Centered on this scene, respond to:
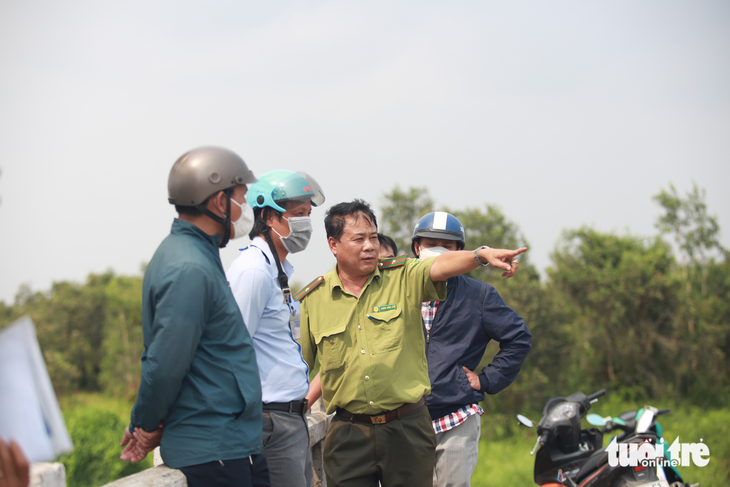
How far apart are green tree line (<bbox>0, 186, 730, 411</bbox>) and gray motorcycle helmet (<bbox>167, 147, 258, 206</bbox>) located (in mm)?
19437

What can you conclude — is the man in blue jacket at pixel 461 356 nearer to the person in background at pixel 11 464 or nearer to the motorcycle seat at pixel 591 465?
the motorcycle seat at pixel 591 465

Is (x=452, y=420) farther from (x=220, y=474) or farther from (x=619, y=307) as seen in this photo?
(x=619, y=307)

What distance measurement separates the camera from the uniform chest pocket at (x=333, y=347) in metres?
3.41

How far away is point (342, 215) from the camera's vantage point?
3.60 meters

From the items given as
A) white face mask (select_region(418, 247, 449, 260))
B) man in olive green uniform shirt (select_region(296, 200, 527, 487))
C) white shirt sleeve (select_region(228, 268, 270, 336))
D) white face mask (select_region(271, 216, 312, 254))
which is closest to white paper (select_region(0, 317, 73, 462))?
white shirt sleeve (select_region(228, 268, 270, 336))

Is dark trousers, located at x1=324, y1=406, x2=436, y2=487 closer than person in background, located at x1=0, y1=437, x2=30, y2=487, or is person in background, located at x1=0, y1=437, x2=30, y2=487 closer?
person in background, located at x1=0, y1=437, x2=30, y2=487

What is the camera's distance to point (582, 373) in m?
25.2

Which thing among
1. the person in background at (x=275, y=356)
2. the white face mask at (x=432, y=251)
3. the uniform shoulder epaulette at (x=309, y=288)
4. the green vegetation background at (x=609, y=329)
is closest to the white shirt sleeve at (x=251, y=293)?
the person in background at (x=275, y=356)

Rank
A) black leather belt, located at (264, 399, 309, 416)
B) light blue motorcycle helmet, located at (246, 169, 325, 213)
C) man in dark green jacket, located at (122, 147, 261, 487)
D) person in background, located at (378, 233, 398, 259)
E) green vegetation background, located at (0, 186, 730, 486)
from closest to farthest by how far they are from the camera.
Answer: man in dark green jacket, located at (122, 147, 261, 487) → black leather belt, located at (264, 399, 309, 416) → light blue motorcycle helmet, located at (246, 169, 325, 213) → person in background, located at (378, 233, 398, 259) → green vegetation background, located at (0, 186, 730, 486)

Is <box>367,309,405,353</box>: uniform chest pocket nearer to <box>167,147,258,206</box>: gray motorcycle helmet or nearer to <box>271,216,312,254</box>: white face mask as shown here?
<box>271,216,312,254</box>: white face mask

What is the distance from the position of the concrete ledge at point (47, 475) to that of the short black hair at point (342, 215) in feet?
6.81

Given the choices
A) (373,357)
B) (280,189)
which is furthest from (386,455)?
(280,189)

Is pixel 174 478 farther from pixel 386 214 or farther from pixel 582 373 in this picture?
pixel 582 373

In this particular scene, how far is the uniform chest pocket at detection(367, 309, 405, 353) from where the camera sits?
333cm
